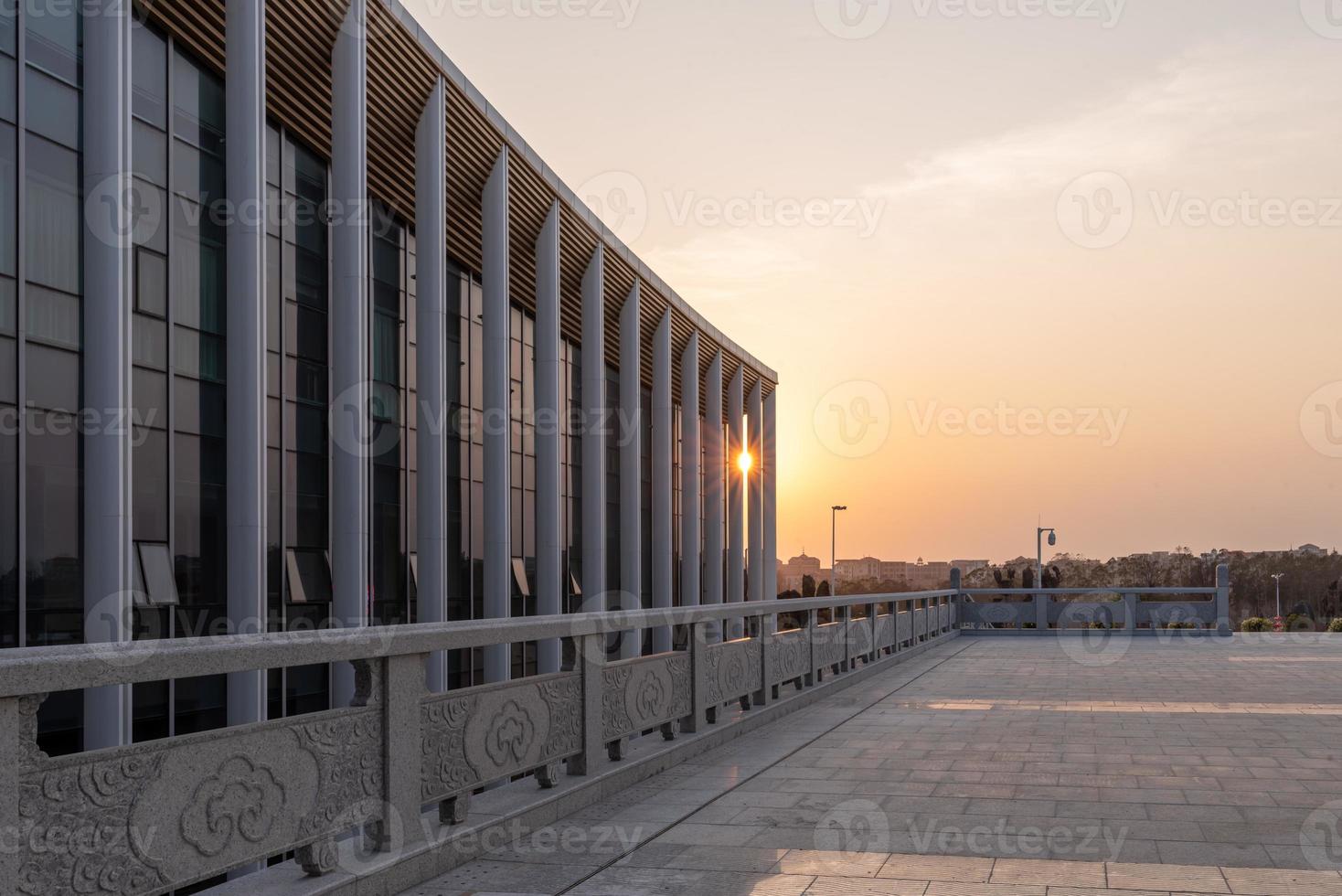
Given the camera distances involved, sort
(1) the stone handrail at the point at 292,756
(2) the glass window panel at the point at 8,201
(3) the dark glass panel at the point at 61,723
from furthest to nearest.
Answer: (2) the glass window panel at the point at 8,201, (3) the dark glass panel at the point at 61,723, (1) the stone handrail at the point at 292,756

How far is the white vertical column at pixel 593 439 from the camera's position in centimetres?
3181

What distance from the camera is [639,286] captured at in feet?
120

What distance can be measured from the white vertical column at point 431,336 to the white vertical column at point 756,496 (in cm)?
2688

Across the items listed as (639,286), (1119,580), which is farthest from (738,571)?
(1119,580)

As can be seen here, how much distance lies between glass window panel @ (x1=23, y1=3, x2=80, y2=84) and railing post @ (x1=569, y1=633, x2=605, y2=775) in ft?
44.8

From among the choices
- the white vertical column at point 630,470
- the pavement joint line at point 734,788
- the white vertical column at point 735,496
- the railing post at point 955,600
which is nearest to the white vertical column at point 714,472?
the white vertical column at point 735,496

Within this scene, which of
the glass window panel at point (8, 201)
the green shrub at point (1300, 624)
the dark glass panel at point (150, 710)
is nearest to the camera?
the glass window panel at point (8, 201)

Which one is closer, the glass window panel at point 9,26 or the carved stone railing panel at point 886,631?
the glass window panel at point 9,26

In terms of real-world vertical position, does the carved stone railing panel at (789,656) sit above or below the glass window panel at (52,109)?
below

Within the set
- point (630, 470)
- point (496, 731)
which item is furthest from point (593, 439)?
point (496, 731)

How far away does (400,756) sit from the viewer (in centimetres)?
661

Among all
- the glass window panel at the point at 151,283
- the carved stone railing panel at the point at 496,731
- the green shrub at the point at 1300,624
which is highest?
the glass window panel at the point at 151,283

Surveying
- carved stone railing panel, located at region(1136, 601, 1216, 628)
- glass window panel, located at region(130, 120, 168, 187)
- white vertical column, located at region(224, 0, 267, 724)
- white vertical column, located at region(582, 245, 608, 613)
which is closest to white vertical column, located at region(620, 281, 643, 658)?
white vertical column, located at region(582, 245, 608, 613)

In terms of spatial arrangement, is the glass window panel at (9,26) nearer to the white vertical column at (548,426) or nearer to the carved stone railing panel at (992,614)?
the white vertical column at (548,426)
